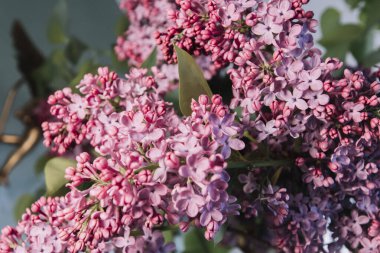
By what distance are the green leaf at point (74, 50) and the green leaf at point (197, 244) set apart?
38cm

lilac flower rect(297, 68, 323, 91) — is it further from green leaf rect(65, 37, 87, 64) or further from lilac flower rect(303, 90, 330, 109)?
green leaf rect(65, 37, 87, 64)

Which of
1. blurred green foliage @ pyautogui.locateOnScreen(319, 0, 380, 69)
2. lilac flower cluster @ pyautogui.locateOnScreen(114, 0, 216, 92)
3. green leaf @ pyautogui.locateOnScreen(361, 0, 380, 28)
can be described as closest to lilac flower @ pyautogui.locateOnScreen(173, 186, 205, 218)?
lilac flower cluster @ pyautogui.locateOnScreen(114, 0, 216, 92)

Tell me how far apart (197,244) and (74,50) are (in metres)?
0.43

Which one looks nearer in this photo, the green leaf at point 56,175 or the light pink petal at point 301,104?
the light pink petal at point 301,104

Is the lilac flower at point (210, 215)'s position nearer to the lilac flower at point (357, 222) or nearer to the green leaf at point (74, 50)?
the lilac flower at point (357, 222)

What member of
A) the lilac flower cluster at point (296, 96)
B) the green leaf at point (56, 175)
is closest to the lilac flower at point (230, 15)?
the lilac flower cluster at point (296, 96)

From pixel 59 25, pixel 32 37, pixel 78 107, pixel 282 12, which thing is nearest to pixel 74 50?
pixel 59 25

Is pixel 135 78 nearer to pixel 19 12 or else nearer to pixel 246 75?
pixel 246 75

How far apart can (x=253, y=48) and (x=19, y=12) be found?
3.04 feet

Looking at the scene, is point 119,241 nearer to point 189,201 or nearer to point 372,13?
point 189,201

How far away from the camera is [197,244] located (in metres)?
0.75

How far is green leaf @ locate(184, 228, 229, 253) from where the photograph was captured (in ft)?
2.43

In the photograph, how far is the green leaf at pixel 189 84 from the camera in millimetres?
421

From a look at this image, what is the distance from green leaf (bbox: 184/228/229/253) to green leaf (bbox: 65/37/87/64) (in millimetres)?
383
